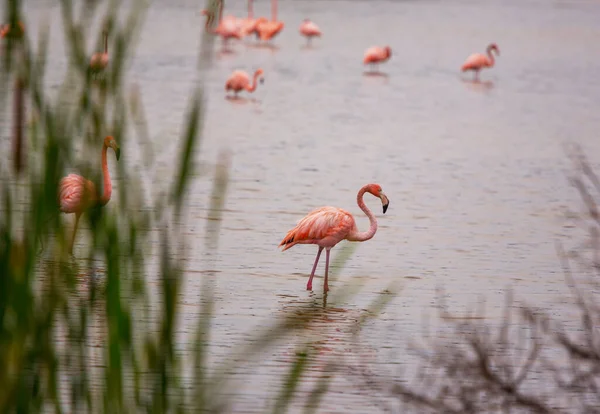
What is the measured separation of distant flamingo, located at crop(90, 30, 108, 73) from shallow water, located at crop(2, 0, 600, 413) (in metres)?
0.21

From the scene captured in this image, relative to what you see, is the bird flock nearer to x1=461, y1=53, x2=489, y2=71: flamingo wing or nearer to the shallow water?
x1=461, y1=53, x2=489, y2=71: flamingo wing

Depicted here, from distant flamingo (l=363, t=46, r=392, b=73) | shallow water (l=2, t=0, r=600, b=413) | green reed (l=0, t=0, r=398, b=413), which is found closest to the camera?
green reed (l=0, t=0, r=398, b=413)

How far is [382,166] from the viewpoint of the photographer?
13.9m

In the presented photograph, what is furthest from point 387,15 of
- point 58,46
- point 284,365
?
point 284,365

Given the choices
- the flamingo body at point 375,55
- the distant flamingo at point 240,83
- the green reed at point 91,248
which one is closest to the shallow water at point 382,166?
the green reed at point 91,248

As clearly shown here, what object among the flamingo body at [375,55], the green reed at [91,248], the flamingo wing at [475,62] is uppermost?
the flamingo body at [375,55]

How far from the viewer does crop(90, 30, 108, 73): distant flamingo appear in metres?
2.23

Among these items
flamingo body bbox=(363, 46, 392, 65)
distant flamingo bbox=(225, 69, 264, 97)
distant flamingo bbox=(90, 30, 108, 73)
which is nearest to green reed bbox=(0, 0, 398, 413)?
distant flamingo bbox=(90, 30, 108, 73)

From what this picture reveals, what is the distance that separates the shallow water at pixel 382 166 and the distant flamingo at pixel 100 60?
0.21 metres

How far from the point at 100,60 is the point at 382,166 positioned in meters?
11.6

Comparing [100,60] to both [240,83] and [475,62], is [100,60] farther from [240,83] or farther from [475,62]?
[475,62]

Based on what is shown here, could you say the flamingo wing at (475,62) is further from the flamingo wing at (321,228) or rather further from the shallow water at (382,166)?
the flamingo wing at (321,228)

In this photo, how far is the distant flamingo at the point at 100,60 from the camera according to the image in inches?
87.8

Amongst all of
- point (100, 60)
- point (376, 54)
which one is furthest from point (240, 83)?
point (100, 60)
